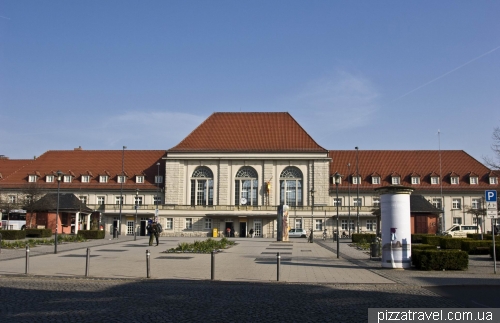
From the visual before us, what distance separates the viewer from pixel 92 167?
8725 centimetres

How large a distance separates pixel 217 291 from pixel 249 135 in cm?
→ 6677

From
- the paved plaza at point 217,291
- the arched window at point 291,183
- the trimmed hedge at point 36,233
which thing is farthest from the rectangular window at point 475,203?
the paved plaza at point 217,291

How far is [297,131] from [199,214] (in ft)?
63.4

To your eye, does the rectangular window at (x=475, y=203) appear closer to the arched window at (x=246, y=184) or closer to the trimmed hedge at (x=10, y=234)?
the arched window at (x=246, y=184)

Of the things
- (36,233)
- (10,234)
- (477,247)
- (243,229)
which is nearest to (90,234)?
(36,233)

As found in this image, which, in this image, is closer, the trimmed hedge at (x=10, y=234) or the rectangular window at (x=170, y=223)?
the trimmed hedge at (x=10, y=234)

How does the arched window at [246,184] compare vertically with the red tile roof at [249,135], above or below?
below

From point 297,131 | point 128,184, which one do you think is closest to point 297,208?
point 297,131

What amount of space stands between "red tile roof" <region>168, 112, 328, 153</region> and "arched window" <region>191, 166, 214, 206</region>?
3.32m

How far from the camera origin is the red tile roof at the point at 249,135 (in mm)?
80312

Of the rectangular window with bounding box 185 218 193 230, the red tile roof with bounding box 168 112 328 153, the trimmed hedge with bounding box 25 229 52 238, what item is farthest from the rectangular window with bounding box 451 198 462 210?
the trimmed hedge with bounding box 25 229 52 238

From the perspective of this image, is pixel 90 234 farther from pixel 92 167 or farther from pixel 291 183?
pixel 92 167

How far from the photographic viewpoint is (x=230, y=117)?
8556cm
